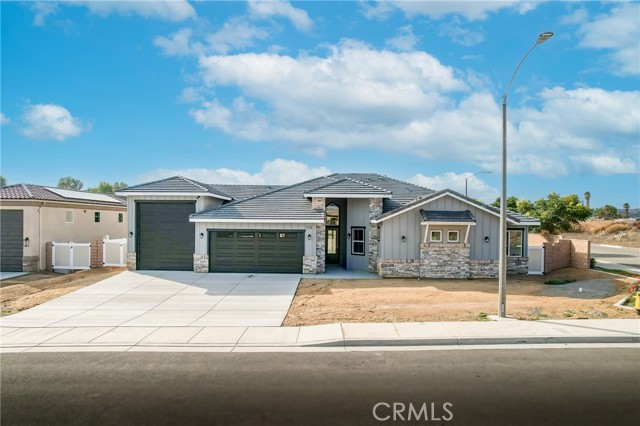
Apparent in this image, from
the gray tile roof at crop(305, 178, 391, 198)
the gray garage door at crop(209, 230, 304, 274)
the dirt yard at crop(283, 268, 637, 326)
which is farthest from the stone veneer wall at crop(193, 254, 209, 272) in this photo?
the gray tile roof at crop(305, 178, 391, 198)

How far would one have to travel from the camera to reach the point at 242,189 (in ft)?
89.8

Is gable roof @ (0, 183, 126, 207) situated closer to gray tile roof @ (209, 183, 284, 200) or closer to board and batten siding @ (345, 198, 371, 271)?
gray tile roof @ (209, 183, 284, 200)

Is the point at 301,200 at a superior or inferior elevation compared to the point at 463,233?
superior

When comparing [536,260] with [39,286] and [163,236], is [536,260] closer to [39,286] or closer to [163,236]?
[163,236]

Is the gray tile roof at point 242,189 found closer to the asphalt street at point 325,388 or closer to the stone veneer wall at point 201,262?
the stone veneer wall at point 201,262

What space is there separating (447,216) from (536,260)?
6.40m

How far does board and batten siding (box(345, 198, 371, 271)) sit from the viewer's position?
20844mm

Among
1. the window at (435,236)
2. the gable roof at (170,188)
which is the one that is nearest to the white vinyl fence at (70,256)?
the gable roof at (170,188)

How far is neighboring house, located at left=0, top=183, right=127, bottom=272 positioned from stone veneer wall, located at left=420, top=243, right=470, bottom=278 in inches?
814

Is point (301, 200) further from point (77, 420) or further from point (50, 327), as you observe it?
point (77, 420)

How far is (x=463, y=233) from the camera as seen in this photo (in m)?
19.0

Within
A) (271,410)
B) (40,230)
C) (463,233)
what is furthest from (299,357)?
(40,230)

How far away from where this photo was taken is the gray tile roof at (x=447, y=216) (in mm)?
18375

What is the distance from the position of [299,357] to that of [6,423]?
204 inches
